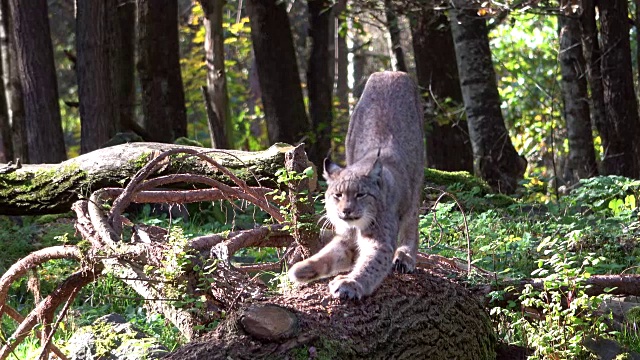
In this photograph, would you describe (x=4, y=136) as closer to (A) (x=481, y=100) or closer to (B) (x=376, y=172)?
(A) (x=481, y=100)

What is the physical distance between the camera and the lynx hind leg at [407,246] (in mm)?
6461

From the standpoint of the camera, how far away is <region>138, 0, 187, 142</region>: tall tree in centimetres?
1494

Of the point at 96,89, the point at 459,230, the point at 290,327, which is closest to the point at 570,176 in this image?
the point at 459,230

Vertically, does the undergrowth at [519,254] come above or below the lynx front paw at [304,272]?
below

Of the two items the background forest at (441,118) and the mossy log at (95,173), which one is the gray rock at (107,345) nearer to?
the background forest at (441,118)

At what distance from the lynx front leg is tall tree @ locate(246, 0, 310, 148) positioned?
9.08 metres

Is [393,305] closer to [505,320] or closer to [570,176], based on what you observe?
[505,320]

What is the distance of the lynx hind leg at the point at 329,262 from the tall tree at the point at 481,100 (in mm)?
7887

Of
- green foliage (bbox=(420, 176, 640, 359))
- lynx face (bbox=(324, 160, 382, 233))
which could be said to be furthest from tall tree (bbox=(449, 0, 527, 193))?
lynx face (bbox=(324, 160, 382, 233))

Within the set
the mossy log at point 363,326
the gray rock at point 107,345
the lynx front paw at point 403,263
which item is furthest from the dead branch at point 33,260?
the lynx front paw at point 403,263

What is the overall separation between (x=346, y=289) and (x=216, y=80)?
9.63m

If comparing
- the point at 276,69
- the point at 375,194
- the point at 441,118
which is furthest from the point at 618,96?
the point at 375,194

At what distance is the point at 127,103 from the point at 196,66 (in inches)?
193

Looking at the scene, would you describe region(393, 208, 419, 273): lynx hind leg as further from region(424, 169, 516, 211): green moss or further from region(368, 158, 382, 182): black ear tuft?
region(424, 169, 516, 211): green moss
